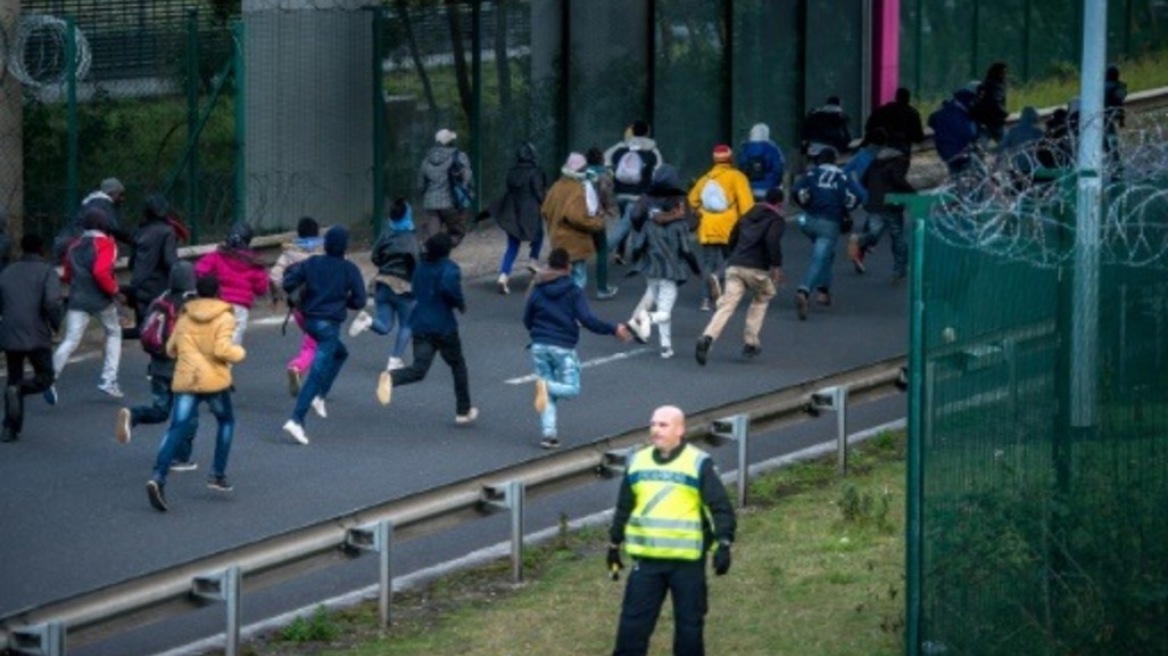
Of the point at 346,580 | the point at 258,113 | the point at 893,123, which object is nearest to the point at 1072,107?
the point at 893,123

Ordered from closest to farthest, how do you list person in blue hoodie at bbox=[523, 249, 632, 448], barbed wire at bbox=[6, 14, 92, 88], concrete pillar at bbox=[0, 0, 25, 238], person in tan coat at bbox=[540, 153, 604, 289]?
person in blue hoodie at bbox=[523, 249, 632, 448], concrete pillar at bbox=[0, 0, 25, 238], barbed wire at bbox=[6, 14, 92, 88], person in tan coat at bbox=[540, 153, 604, 289]

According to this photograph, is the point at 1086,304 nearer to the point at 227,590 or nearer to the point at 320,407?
the point at 227,590

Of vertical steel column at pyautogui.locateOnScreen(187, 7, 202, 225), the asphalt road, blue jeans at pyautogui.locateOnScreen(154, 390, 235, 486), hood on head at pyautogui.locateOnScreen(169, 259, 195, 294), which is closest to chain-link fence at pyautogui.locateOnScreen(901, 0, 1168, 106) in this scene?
the asphalt road

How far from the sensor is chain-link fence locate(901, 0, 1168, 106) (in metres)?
38.2

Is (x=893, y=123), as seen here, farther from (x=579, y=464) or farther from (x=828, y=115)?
(x=579, y=464)

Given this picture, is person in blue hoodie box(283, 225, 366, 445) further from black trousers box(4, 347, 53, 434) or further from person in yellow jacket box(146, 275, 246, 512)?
person in yellow jacket box(146, 275, 246, 512)

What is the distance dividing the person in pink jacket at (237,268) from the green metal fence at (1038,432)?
904cm

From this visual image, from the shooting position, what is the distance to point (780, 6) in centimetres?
3484

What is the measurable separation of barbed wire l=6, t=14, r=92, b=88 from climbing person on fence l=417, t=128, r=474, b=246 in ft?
12.3

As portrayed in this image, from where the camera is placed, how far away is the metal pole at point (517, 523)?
1602cm

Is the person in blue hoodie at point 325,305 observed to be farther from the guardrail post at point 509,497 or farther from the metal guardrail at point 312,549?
the guardrail post at point 509,497

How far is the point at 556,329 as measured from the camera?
20.4 metres

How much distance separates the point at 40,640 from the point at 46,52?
13435 mm

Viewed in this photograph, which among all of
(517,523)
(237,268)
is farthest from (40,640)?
(237,268)
